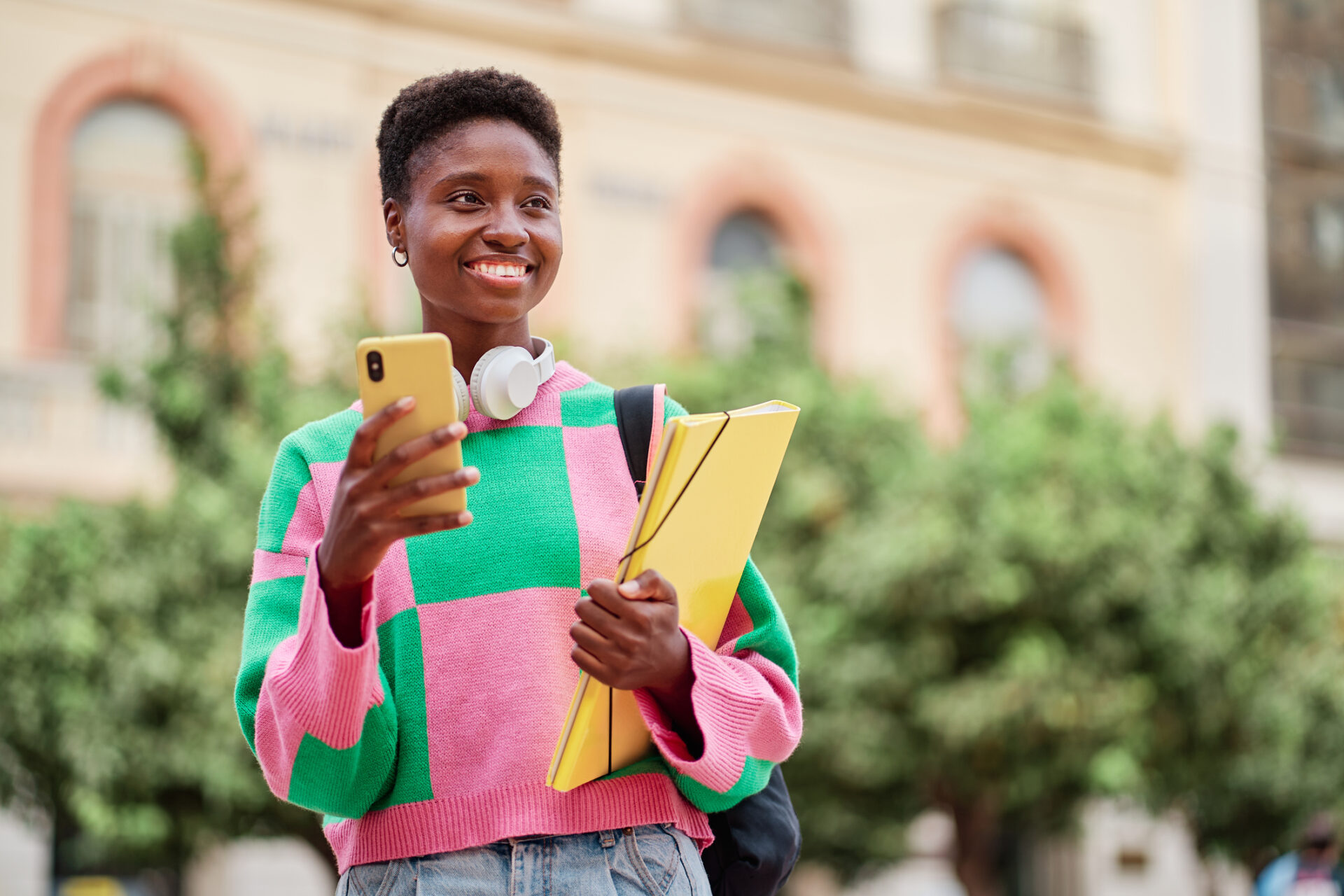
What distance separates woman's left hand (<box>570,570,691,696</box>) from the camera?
1.69 meters

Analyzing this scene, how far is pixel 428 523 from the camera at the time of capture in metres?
1.59

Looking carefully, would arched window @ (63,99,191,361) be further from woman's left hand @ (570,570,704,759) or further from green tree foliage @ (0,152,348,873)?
woman's left hand @ (570,570,704,759)

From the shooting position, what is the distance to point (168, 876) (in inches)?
477

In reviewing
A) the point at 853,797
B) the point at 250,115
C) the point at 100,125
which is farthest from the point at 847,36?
the point at 853,797

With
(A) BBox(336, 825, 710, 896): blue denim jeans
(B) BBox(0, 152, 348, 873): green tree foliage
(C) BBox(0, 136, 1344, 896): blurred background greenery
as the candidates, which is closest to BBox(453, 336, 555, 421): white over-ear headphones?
(A) BBox(336, 825, 710, 896): blue denim jeans

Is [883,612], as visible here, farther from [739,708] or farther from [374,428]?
[374,428]

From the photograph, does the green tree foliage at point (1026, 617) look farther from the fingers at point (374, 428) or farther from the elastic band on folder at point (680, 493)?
the fingers at point (374, 428)

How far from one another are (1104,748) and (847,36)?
8.87 m

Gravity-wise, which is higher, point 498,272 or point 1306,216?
point 1306,216

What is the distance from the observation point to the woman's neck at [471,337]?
2020 mm

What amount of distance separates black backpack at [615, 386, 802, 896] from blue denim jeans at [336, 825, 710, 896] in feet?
0.65

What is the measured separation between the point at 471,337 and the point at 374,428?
480 mm

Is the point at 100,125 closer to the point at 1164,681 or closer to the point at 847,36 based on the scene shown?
the point at 847,36

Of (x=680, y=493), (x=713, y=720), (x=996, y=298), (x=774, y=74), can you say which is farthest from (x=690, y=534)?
(x=996, y=298)
